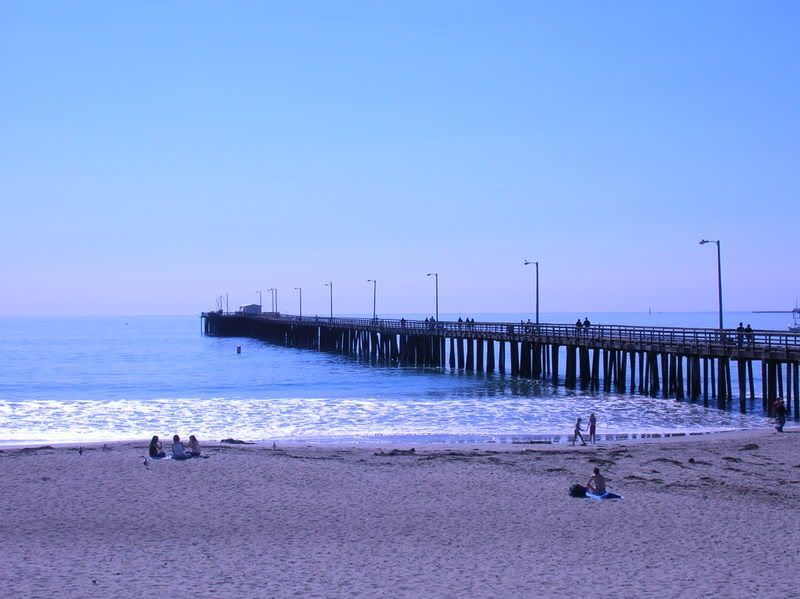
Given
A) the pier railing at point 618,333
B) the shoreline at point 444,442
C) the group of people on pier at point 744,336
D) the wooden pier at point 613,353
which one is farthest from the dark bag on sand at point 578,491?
the group of people on pier at point 744,336

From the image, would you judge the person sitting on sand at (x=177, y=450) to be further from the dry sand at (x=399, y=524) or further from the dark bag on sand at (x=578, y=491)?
the dark bag on sand at (x=578, y=491)

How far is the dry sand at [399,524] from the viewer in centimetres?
983

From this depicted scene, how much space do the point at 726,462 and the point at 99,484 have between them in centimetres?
1175

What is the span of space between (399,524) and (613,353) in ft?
87.5

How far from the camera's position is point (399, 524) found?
42.1 feet

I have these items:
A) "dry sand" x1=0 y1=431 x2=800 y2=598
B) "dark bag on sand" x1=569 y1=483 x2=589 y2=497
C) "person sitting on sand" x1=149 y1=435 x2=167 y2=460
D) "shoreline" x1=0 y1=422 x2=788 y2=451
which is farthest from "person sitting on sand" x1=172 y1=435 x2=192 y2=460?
"dark bag on sand" x1=569 y1=483 x2=589 y2=497

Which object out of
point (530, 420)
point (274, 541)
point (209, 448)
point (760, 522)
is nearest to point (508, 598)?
point (274, 541)

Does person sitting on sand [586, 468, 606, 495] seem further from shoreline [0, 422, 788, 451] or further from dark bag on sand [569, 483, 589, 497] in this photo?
shoreline [0, 422, 788, 451]

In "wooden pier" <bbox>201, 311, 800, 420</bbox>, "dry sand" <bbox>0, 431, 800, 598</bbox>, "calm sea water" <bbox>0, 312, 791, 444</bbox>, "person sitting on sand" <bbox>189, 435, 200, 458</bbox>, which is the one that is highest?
"wooden pier" <bbox>201, 311, 800, 420</bbox>

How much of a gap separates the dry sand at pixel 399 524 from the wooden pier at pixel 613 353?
953 centimetres

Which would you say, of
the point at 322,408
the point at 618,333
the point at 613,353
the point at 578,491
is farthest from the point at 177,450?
the point at 613,353

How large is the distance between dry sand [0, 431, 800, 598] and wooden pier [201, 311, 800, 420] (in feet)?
31.3

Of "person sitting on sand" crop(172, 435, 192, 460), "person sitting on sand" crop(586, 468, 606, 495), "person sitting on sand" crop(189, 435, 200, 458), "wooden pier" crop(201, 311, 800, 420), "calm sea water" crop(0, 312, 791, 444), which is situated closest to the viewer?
"person sitting on sand" crop(586, 468, 606, 495)

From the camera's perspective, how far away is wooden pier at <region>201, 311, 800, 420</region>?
2856 centimetres
